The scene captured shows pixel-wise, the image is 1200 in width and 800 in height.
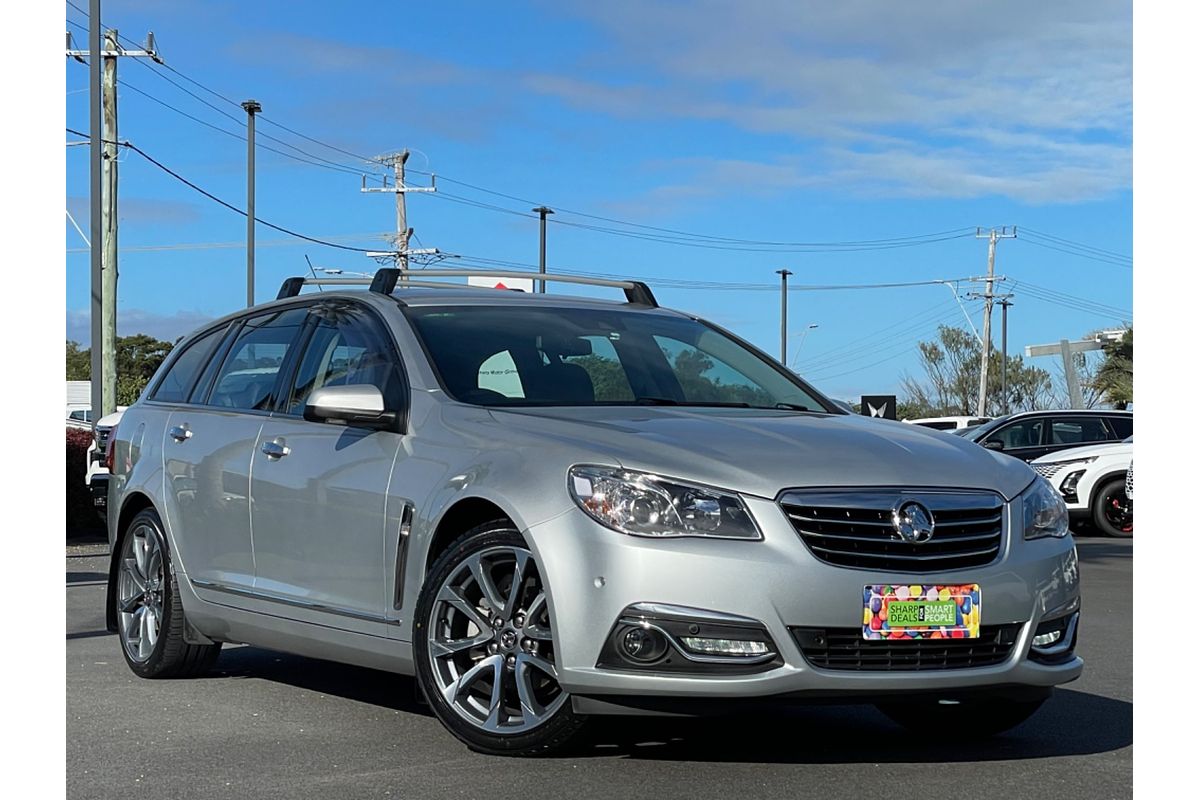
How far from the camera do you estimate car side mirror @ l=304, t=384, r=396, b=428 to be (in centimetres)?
618

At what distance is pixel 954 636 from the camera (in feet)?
17.3

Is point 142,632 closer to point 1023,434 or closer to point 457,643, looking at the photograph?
point 457,643

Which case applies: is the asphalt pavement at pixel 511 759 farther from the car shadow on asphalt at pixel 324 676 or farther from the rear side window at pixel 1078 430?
the rear side window at pixel 1078 430

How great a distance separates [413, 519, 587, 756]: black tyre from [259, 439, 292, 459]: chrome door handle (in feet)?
4.27

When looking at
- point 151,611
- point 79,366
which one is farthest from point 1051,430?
point 79,366

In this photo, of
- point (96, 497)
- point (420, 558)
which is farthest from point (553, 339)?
point (96, 497)

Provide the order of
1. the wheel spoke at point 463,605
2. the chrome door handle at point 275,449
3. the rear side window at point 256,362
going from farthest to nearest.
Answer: the rear side window at point 256,362
the chrome door handle at point 275,449
the wheel spoke at point 463,605

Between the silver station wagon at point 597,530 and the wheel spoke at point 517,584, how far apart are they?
0.4 inches

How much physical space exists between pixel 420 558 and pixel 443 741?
668mm

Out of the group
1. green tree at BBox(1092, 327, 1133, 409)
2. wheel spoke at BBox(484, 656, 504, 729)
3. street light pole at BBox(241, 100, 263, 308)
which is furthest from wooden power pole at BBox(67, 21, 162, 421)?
green tree at BBox(1092, 327, 1133, 409)

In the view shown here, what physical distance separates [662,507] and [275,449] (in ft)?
7.42

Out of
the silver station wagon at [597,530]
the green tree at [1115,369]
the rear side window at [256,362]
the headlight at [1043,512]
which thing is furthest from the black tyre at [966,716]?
A: the green tree at [1115,369]

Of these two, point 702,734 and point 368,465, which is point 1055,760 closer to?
point 702,734

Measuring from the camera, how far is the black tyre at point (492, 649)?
541cm
